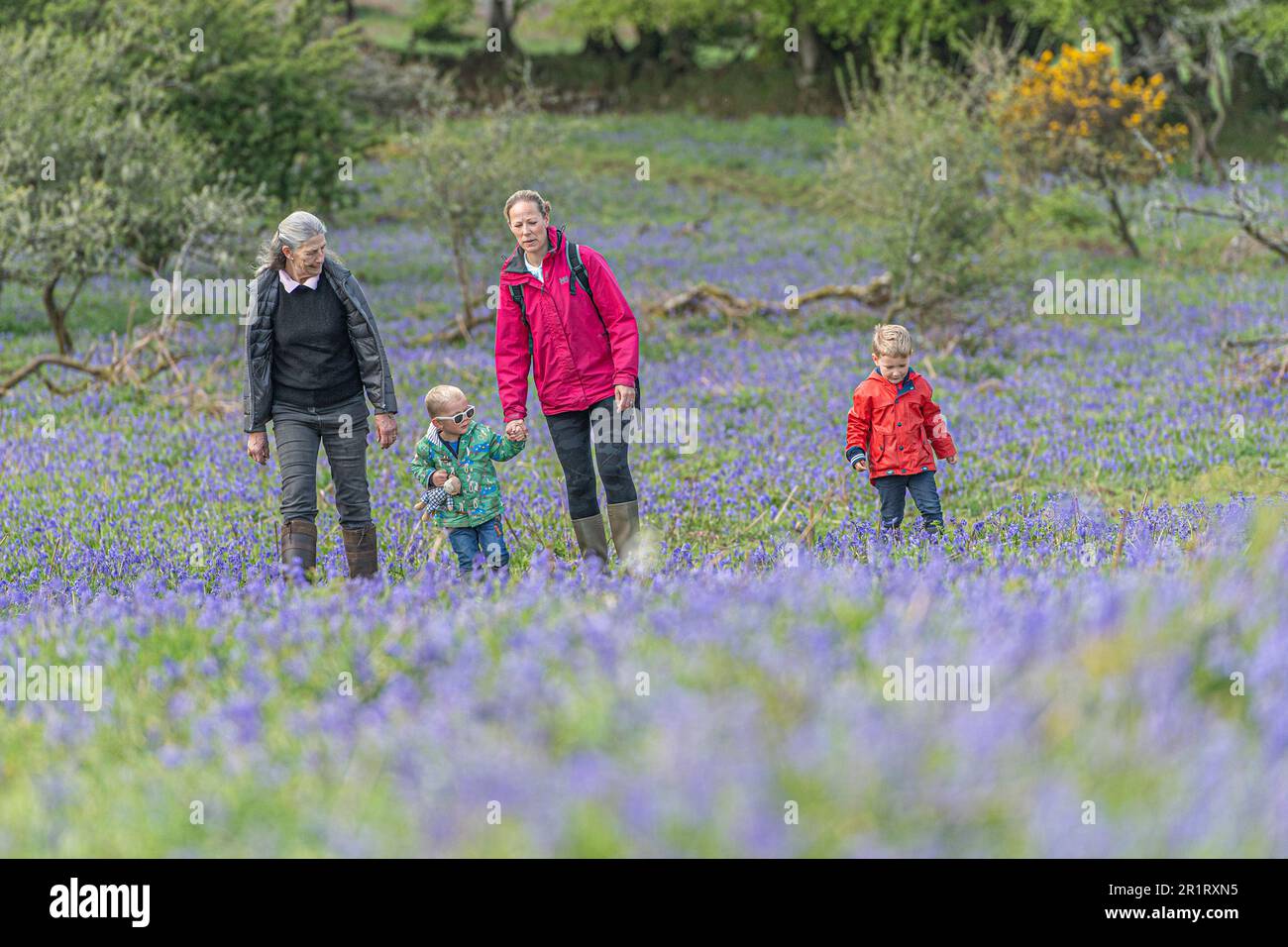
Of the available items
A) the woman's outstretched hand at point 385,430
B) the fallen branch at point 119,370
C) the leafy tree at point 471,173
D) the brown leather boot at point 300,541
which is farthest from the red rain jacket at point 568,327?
the leafy tree at point 471,173

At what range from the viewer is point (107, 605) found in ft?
16.6

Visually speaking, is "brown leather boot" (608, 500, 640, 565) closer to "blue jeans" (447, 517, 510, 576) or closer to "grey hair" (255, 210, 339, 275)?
"blue jeans" (447, 517, 510, 576)

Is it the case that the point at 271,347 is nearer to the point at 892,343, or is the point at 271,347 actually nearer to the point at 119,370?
the point at 892,343

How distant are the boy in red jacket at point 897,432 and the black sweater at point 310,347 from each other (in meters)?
3.03

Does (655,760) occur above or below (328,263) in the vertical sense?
below

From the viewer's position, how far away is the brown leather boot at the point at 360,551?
6879 mm

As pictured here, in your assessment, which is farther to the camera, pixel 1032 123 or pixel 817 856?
pixel 1032 123

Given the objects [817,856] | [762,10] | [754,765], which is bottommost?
[817,856]

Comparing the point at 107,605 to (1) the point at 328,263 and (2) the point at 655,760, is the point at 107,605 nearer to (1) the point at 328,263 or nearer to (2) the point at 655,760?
(1) the point at 328,263

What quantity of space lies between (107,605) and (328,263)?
248cm

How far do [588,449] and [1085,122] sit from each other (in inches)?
678

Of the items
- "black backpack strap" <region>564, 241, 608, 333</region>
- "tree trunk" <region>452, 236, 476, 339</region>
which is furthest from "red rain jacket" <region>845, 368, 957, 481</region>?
"tree trunk" <region>452, 236, 476, 339</region>

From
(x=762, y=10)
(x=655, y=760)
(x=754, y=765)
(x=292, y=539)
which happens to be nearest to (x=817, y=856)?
(x=754, y=765)

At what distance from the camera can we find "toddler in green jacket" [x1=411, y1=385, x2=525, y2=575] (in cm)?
675
